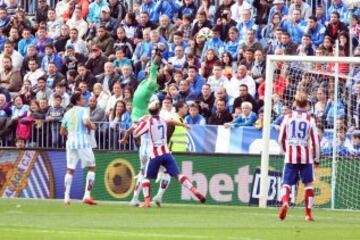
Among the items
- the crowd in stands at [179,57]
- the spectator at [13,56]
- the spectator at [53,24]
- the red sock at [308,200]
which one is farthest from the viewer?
the spectator at [53,24]

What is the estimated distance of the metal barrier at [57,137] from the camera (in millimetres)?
30281

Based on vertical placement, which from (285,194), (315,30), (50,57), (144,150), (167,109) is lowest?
(285,194)

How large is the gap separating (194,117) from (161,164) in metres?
4.26

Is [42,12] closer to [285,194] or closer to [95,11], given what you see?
[95,11]

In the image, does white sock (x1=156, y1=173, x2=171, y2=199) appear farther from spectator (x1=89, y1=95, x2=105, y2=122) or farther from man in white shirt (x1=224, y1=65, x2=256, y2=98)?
spectator (x1=89, y1=95, x2=105, y2=122)

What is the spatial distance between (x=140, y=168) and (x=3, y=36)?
9683 mm

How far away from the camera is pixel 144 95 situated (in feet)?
87.6

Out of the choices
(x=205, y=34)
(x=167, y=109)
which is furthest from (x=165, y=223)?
(x=205, y=34)

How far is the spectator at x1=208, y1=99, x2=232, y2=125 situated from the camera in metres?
29.7

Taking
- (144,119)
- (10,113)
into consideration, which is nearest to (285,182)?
(144,119)

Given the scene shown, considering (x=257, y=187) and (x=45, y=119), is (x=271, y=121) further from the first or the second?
(x=45, y=119)

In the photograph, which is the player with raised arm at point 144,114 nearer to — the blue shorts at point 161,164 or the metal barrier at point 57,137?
the blue shorts at point 161,164

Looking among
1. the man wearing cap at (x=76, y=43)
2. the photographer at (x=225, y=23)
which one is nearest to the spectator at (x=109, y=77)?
the man wearing cap at (x=76, y=43)

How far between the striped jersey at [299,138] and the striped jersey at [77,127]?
5.47 metres
